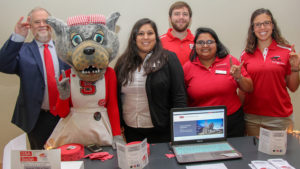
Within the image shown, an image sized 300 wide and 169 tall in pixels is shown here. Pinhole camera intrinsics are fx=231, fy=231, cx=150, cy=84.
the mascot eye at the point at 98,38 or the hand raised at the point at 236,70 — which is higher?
the mascot eye at the point at 98,38

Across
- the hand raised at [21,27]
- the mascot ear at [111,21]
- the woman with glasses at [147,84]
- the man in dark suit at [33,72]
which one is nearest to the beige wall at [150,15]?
the man in dark suit at [33,72]

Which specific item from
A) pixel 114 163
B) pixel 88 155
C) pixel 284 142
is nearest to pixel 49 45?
pixel 88 155

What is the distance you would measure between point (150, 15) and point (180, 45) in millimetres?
606

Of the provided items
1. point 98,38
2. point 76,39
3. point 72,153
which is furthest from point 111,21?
point 72,153

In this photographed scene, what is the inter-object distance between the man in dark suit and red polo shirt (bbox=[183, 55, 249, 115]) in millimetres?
1069

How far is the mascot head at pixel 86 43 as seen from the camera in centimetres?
143

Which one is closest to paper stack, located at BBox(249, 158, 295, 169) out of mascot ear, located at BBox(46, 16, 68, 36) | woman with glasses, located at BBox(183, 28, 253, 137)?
woman with glasses, located at BBox(183, 28, 253, 137)

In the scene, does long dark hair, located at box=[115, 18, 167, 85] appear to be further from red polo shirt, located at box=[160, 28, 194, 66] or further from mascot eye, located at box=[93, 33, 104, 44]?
red polo shirt, located at box=[160, 28, 194, 66]

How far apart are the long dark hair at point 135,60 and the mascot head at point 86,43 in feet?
0.76

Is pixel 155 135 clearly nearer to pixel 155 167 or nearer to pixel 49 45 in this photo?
pixel 155 167

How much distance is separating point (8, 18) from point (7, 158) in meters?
1.76

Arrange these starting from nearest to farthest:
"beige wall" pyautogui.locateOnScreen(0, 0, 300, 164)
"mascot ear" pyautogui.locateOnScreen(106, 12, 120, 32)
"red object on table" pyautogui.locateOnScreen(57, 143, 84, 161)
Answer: "red object on table" pyautogui.locateOnScreen(57, 143, 84, 161) < "mascot ear" pyautogui.locateOnScreen(106, 12, 120, 32) < "beige wall" pyautogui.locateOnScreen(0, 0, 300, 164)

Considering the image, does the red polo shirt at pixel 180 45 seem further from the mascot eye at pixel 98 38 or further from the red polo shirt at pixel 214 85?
the mascot eye at pixel 98 38

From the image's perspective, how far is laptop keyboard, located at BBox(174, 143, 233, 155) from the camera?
55.3 inches
